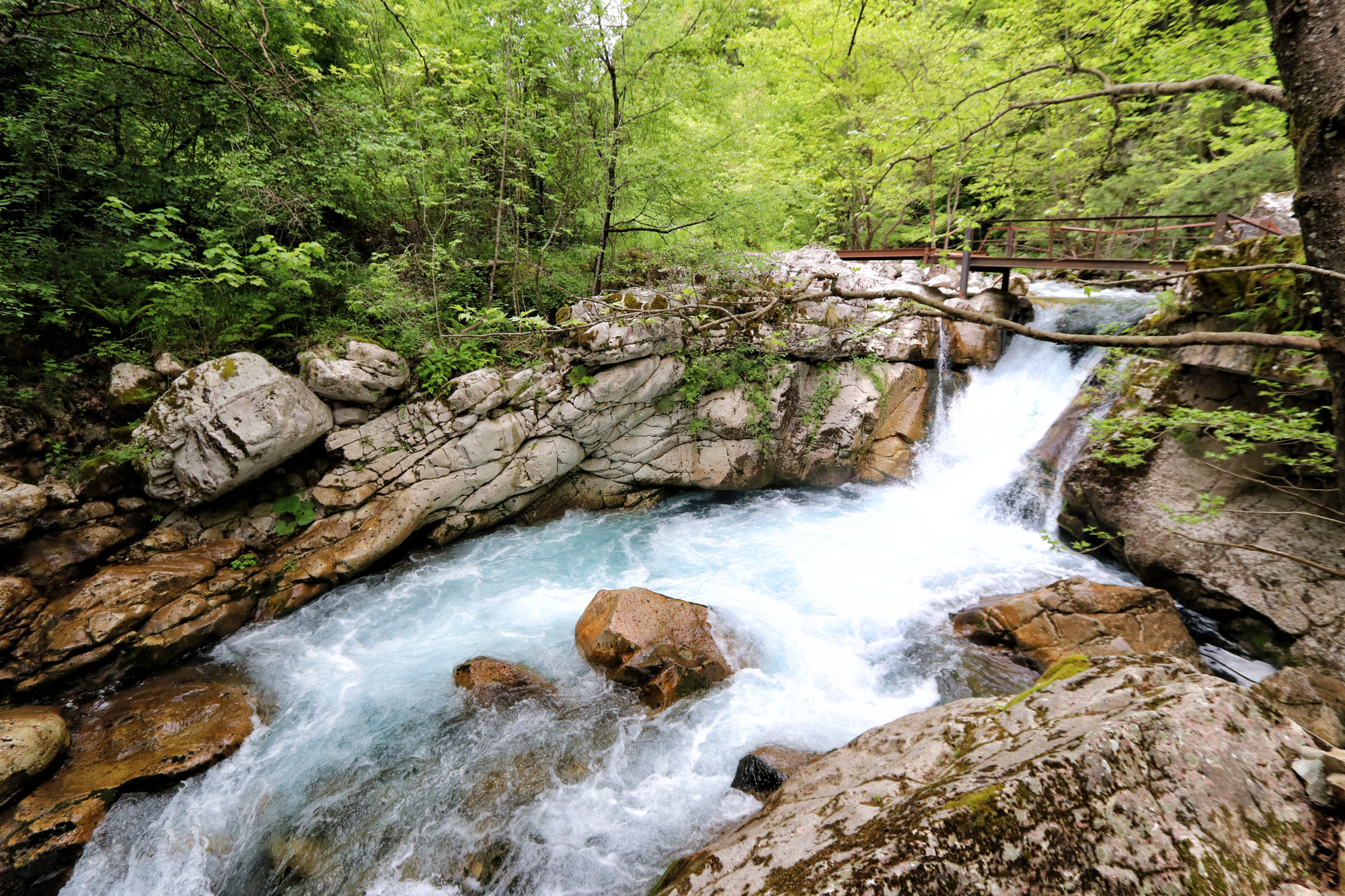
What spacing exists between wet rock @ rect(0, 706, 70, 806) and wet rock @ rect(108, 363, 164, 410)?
421 centimetres

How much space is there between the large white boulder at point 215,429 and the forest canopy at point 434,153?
3.20 feet

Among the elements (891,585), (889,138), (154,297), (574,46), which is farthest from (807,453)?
(154,297)

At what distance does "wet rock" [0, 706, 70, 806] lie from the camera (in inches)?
175

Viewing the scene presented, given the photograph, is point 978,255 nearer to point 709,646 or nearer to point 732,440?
point 732,440

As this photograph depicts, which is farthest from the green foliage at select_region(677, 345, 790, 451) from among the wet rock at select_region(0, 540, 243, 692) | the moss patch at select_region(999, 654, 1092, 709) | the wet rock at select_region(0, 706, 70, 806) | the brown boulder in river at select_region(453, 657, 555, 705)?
the wet rock at select_region(0, 706, 70, 806)

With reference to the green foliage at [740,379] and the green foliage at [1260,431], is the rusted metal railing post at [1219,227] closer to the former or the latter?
the green foliage at [1260,431]

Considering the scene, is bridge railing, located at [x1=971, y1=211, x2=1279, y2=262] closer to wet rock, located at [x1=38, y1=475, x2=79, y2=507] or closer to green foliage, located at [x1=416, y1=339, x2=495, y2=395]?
green foliage, located at [x1=416, y1=339, x2=495, y2=395]

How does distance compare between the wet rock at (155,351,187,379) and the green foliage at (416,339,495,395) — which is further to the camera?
the green foliage at (416,339,495,395)

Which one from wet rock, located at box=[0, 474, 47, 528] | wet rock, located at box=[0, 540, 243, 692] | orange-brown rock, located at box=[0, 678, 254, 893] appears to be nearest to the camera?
orange-brown rock, located at box=[0, 678, 254, 893]

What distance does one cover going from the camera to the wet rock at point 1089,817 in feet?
6.45

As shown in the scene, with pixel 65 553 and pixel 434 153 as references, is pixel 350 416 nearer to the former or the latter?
pixel 65 553

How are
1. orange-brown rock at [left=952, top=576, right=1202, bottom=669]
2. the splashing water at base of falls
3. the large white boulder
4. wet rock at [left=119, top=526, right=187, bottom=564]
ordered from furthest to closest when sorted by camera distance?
the large white boulder
wet rock at [left=119, top=526, right=187, bottom=564]
orange-brown rock at [left=952, top=576, right=1202, bottom=669]
the splashing water at base of falls

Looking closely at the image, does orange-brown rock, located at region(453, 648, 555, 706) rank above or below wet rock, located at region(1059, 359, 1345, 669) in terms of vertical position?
below

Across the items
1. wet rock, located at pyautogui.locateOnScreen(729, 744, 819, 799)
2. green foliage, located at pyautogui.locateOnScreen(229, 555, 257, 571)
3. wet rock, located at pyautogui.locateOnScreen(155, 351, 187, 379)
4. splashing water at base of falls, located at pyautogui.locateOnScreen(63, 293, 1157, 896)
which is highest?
wet rock, located at pyautogui.locateOnScreen(155, 351, 187, 379)
